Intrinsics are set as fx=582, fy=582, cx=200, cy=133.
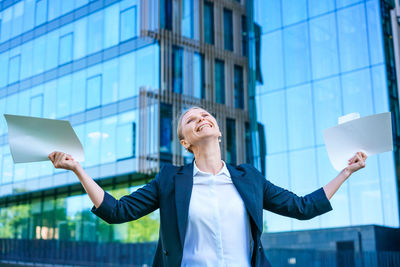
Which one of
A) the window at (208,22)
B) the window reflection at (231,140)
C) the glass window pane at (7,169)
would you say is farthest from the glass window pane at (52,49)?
the window reflection at (231,140)

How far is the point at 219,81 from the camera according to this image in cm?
2670

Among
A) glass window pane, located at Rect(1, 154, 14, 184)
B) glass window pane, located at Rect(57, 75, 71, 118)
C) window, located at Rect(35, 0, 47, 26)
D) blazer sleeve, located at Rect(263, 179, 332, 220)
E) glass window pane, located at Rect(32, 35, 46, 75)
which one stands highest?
window, located at Rect(35, 0, 47, 26)

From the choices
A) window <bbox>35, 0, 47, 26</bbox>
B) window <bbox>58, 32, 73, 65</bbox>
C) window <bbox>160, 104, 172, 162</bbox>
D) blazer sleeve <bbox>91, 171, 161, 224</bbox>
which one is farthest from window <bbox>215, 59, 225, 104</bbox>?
blazer sleeve <bbox>91, 171, 161, 224</bbox>

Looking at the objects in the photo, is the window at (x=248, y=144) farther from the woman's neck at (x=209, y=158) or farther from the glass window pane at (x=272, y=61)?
the woman's neck at (x=209, y=158)

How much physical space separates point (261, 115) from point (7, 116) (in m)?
22.6

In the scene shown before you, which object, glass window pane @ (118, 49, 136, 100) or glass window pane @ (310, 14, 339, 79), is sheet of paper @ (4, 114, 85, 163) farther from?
glass window pane @ (118, 49, 136, 100)

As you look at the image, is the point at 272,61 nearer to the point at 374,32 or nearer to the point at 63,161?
the point at 374,32

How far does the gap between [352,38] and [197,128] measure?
784 inches

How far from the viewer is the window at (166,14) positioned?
24.9m

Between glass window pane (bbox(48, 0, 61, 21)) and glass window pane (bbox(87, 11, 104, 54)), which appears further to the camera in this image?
glass window pane (bbox(87, 11, 104, 54))

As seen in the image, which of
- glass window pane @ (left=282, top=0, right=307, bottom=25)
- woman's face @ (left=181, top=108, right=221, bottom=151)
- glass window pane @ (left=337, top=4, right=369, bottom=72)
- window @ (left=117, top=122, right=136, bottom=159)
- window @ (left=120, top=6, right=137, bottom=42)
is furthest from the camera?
window @ (left=120, top=6, right=137, bottom=42)

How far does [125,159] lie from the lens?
2359cm

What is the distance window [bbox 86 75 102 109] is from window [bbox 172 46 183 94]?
324 cm

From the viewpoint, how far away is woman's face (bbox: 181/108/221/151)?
117 inches
